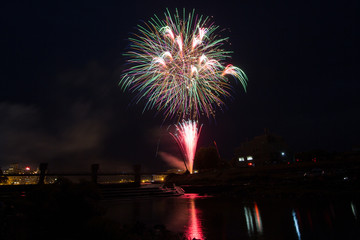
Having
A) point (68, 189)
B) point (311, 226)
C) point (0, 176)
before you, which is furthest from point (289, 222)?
point (0, 176)

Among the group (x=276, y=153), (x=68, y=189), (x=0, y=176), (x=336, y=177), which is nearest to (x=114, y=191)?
(x=0, y=176)

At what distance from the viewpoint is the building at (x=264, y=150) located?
8244 cm

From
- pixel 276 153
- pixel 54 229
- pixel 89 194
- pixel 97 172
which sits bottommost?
pixel 54 229

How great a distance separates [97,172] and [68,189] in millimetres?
13525

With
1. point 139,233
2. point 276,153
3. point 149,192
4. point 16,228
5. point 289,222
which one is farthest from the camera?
point 276,153

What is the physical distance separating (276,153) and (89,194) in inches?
3457

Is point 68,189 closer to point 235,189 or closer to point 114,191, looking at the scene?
point 114,191

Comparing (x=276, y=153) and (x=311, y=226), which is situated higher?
(x=276, y=153)

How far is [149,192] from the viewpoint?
55.2ft

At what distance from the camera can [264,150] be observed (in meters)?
83.4

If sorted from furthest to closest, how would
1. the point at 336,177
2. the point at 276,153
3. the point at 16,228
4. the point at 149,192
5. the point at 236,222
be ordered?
the point at 276,153
the point at 149,192
the point at 336,177
the point at 236,222
the point at 16,228

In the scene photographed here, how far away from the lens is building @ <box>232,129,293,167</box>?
82438 millimetres

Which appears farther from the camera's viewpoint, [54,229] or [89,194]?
[89,194]

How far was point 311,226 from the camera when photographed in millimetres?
5668
